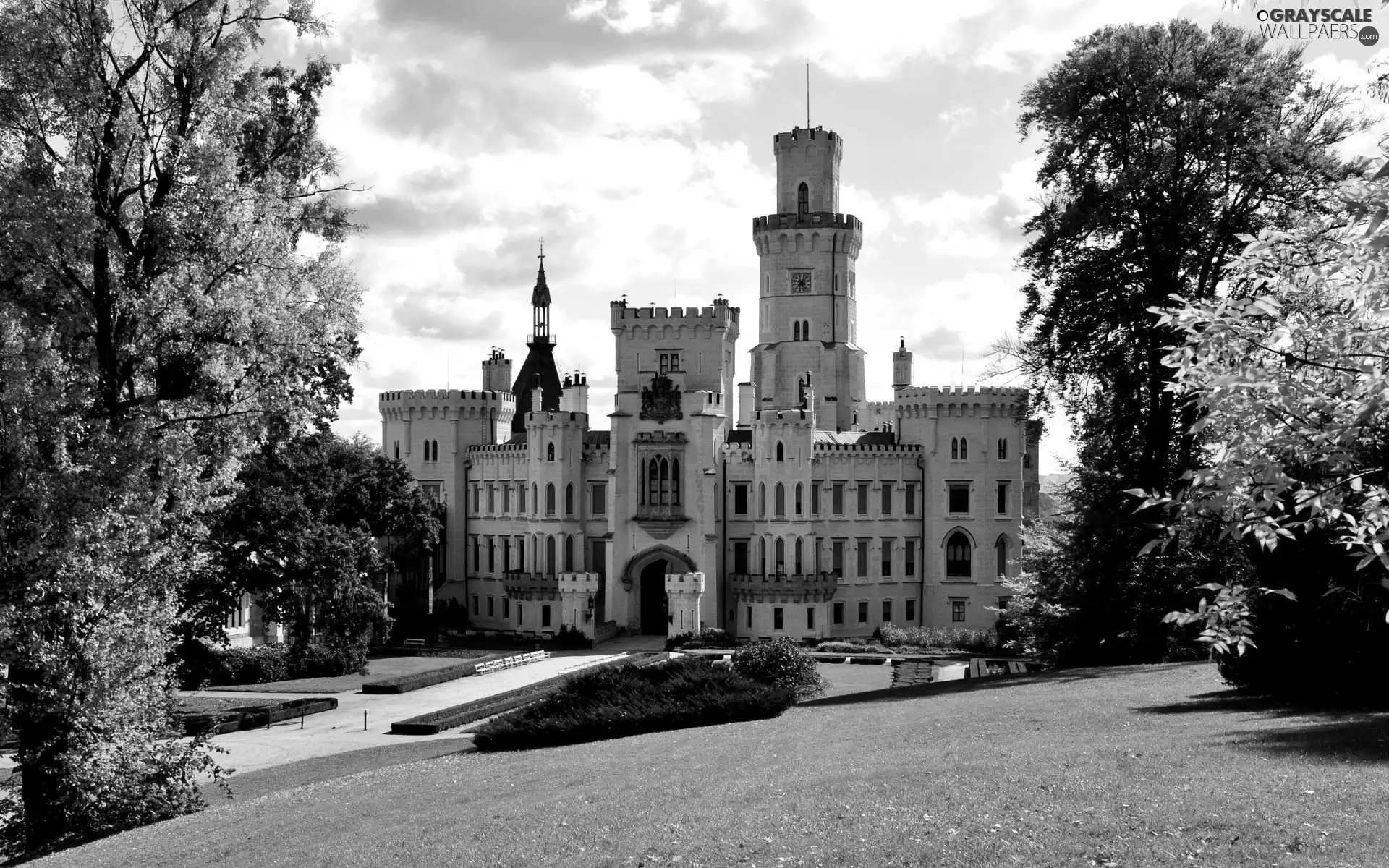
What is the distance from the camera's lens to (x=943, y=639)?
57844 mm

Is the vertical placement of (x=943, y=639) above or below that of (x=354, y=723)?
above

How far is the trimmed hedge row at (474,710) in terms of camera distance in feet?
115

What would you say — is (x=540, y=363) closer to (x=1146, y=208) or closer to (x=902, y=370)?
(x=902, y=370)

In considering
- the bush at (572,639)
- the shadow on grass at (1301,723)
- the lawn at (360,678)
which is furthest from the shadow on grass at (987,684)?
the bush at (572,639)

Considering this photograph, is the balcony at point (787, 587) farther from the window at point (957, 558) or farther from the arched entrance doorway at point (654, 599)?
the window at point (957, 558)

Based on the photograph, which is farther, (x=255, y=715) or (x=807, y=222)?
(x=807, y=222)

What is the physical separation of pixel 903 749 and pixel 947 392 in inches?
1915

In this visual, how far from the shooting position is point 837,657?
51844 mm

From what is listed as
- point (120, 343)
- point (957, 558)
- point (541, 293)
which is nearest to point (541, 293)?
point (541, 293)

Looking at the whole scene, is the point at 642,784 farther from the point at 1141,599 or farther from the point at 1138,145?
the point at 1138,145

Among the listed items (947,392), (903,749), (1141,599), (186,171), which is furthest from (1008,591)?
(186,171)

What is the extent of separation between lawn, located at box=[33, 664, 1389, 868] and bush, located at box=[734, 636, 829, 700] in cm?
1399

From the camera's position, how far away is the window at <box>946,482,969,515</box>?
215 ft

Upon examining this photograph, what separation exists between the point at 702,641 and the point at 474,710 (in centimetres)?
2081
